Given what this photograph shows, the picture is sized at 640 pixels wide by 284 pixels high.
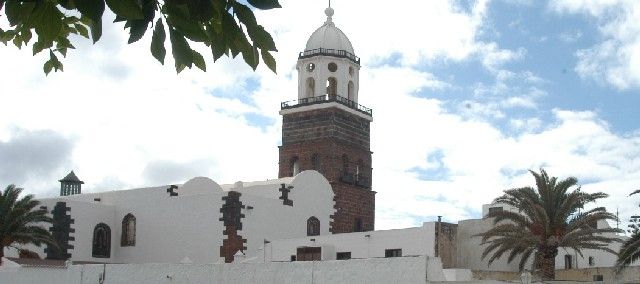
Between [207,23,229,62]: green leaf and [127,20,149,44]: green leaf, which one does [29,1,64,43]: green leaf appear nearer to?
[127,20,149,44]: green leaf

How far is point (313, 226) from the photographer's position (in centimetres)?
3875

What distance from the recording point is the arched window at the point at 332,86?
42.9 metres

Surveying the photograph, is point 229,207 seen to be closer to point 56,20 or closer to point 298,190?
point 298,190

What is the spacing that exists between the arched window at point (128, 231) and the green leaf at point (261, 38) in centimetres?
3479

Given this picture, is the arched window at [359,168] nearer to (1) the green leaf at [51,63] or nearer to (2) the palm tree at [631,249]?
(2) the palm tree at [631,249]

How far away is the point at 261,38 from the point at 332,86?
128 feet

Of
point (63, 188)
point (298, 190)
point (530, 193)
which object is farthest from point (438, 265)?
point (63, 188)

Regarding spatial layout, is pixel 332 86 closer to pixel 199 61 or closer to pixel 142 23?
pixel 199 61

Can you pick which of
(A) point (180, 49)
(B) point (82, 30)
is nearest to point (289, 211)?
(B) point (82, 30)

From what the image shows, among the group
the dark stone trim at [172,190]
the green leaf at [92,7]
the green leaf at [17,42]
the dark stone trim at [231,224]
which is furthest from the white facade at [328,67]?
the green leaf at [92,7]

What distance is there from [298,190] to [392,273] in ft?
53.3

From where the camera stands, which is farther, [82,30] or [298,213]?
[298,213]

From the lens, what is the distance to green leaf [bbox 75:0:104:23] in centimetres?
360

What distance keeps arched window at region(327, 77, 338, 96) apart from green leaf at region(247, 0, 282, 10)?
128 feet
